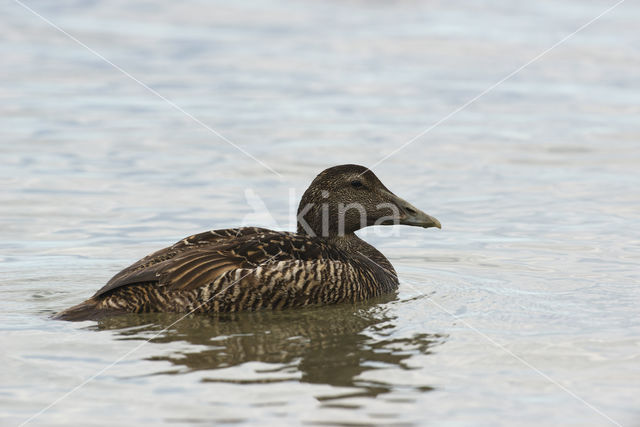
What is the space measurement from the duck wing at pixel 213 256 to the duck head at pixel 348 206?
79 centimetres

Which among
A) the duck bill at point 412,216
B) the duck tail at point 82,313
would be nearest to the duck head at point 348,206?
the duck bill at point 412,216

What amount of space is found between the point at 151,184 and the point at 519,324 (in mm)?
5775

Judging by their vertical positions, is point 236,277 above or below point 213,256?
below

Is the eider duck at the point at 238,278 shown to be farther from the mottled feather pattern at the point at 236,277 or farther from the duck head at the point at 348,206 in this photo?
the duck head at the point at 348,206

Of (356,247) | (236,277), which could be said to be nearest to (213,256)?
(236,277)

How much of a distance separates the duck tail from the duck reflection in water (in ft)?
0.34

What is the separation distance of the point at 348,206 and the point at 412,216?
22.0 inches

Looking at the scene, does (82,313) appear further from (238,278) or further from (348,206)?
(348,206)

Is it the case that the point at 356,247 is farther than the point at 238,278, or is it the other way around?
the point at 356,247

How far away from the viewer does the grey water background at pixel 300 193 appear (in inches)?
237

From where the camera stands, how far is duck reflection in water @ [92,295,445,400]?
6.25 meters

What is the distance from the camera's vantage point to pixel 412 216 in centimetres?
899

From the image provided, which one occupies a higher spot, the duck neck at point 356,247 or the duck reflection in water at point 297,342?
the duck neck at point 356,247

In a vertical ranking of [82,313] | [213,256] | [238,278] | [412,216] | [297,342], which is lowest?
[297,342]
